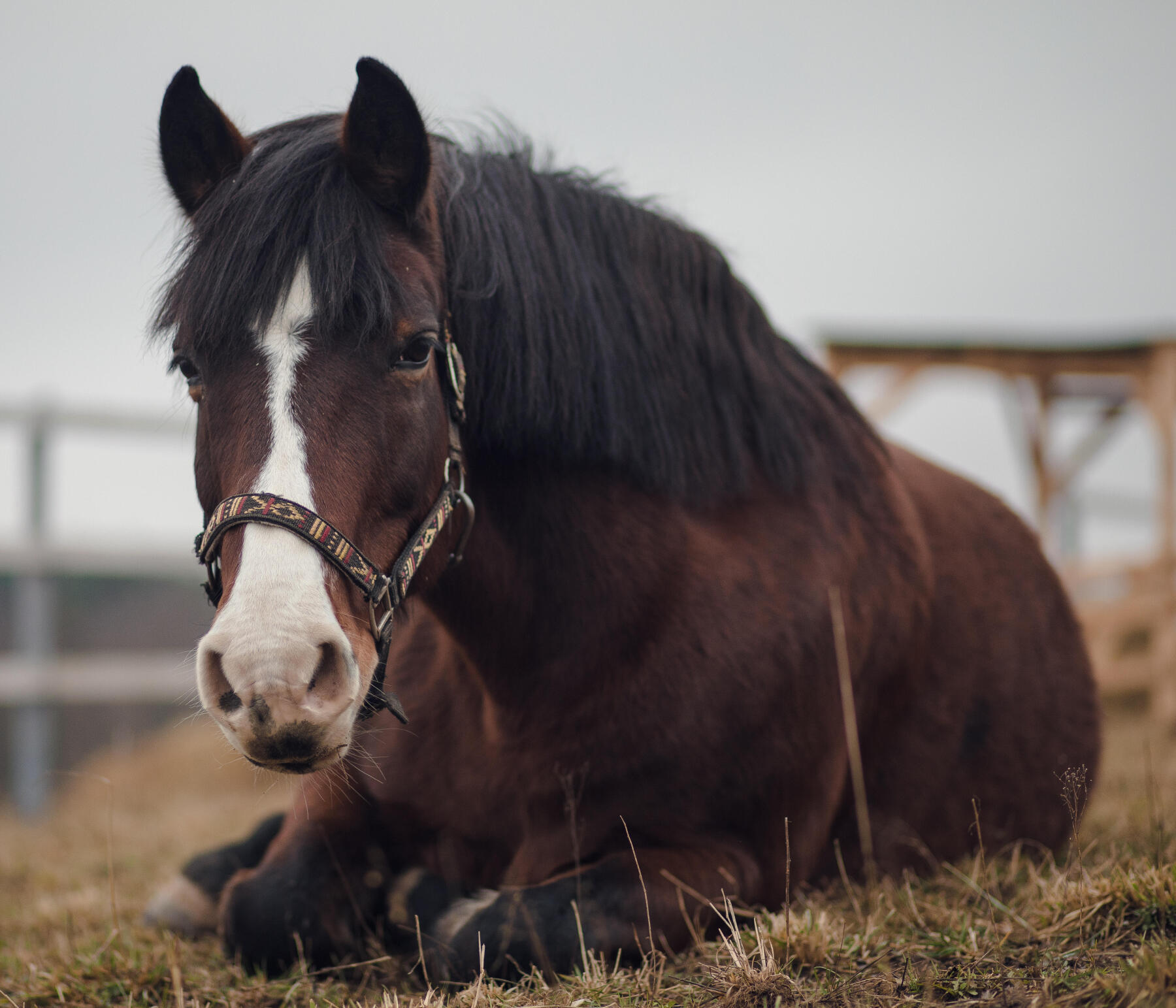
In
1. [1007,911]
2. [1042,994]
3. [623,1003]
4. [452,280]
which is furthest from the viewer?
[452,280]

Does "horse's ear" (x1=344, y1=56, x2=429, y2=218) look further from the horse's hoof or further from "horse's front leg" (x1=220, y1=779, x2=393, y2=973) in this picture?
the horse's hoof

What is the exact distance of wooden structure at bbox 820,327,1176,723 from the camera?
864 centimetres

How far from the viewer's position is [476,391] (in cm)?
229

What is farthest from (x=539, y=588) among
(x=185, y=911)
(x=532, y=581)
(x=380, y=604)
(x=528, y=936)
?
(x=185, y=911)

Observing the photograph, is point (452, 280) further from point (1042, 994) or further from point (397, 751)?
point (1042, 994)

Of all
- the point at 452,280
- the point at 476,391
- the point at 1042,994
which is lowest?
the point at 1042,994

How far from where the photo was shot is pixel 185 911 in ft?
8.93

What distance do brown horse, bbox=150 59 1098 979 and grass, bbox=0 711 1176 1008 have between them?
0.14 meters

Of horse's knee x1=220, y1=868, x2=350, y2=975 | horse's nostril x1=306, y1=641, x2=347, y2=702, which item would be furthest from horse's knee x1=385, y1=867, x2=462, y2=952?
horse's nostril x1=306, y1=641, x2=347, y2=702

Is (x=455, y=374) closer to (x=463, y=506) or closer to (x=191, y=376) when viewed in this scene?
(x=463, y=506)

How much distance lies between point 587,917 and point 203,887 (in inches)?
52.7

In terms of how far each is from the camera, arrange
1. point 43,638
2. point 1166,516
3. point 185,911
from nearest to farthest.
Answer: point 185,911 → point 43,638 → point 1166,516

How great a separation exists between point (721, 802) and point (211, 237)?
166 centimetres

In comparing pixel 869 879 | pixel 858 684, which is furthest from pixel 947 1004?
pixel 858 684
